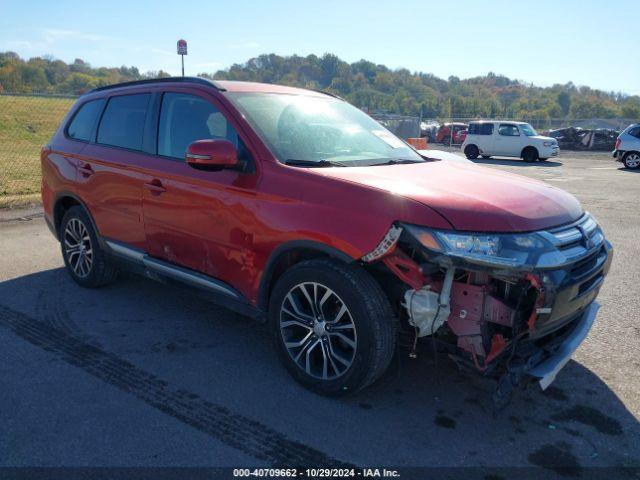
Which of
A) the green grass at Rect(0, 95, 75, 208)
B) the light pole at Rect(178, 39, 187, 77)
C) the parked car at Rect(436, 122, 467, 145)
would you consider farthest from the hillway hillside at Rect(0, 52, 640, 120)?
the light pole at Rect(178, 39, 187, 77)

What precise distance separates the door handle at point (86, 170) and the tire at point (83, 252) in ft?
1.19

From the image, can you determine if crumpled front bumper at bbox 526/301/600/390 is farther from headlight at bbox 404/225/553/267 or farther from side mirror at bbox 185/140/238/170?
side mirror at bbox 185/140/238/170

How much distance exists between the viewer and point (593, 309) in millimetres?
3441

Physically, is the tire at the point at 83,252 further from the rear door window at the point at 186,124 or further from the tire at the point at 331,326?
the tire at the point at 331,326

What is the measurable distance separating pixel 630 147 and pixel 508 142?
5.05 meters

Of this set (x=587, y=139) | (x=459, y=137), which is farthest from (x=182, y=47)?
(x=587, y=139)

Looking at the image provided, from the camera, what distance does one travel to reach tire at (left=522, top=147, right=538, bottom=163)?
22.4 m

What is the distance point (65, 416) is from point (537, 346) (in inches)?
106

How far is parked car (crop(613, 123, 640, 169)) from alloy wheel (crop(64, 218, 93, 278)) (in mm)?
19500

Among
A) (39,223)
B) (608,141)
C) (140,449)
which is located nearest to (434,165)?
(140,449)

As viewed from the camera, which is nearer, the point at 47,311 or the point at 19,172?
the point at 47,311

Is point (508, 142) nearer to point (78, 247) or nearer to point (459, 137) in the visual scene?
point (459, 137)

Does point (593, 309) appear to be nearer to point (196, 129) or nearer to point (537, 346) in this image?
point (537, 346)

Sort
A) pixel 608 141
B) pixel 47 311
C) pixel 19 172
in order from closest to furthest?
1. pixel 47 311
2. pixel 19 172
3. pixel 608 141
